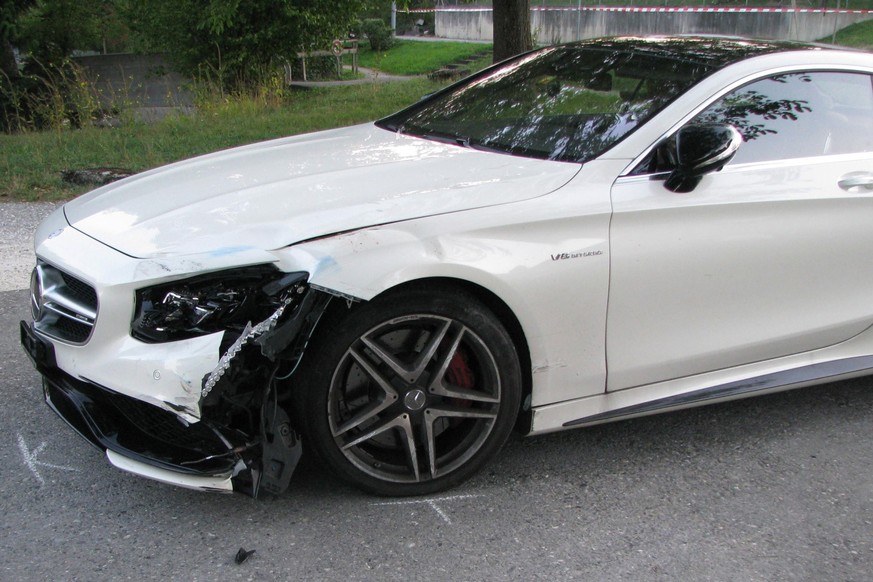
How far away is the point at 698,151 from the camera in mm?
3098

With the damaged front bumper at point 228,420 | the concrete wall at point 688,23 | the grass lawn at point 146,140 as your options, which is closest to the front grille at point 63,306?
the damaged front bumper at point 228,420

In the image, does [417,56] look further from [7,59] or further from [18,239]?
[18,239]

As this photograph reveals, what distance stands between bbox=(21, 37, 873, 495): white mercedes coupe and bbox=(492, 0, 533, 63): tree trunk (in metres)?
7.00

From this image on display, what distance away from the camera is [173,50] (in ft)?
60.2

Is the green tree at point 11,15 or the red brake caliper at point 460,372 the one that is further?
the green tree at point 11,15

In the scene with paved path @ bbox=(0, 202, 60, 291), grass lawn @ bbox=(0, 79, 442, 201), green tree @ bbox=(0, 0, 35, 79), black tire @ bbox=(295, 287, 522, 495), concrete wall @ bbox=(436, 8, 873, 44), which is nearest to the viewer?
black tire @ bbox=(295, 287, 522, 495)

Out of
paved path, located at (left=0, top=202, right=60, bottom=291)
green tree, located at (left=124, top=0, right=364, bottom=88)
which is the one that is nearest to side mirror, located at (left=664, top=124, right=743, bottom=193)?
paved path, located at (left=0, top=202, right=60, bottom=291)

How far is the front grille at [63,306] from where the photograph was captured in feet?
9.53

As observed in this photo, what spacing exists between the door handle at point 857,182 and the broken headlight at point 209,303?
2259mm

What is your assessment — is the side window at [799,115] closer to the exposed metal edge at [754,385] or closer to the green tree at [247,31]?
the exposed metal edge at [754,385]

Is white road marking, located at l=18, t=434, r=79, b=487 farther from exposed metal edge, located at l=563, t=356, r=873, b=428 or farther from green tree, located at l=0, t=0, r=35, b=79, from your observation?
green tree, located at l=0, t=0, r=35, b=79

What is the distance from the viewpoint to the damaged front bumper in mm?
2732

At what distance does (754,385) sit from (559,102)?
147cm

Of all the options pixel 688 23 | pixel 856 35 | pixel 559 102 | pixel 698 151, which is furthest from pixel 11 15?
pixel 856 35
